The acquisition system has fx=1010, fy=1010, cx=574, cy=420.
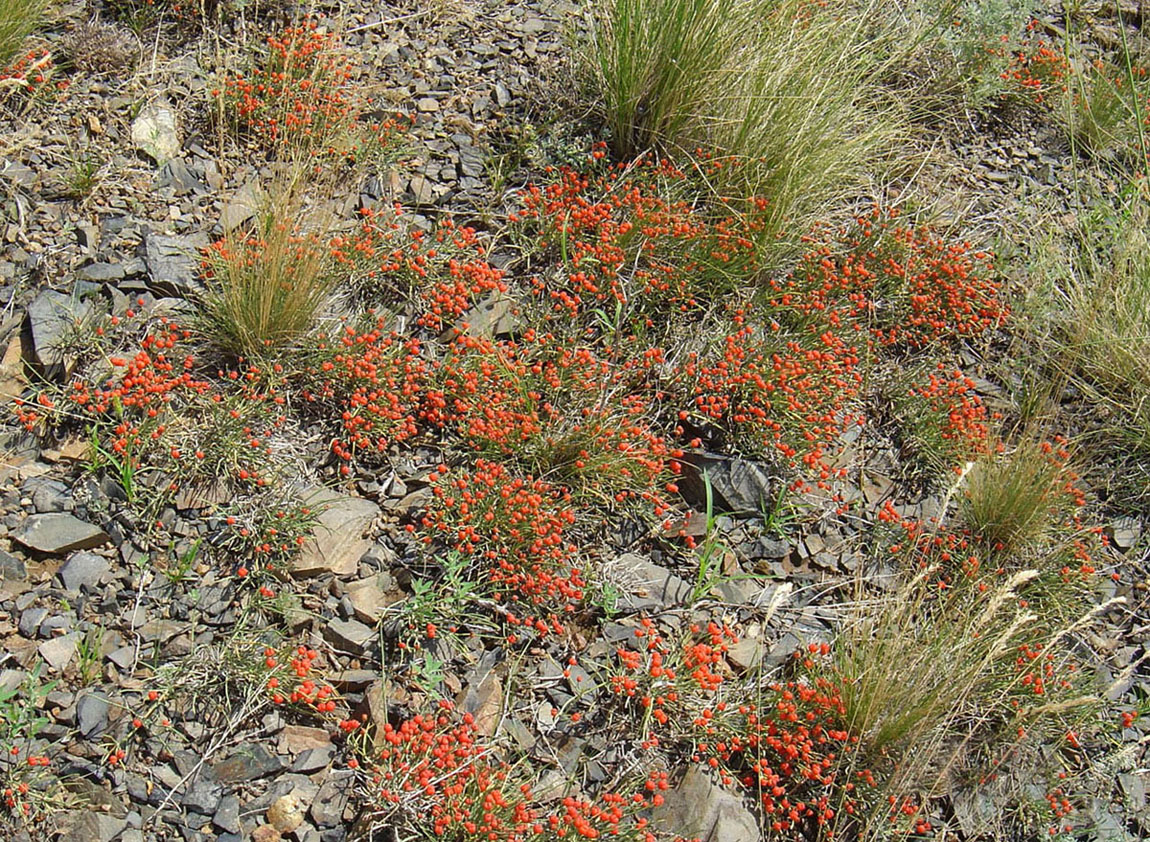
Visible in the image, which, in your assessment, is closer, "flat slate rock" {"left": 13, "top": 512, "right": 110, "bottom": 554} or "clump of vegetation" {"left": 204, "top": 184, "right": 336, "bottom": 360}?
"flat slate rock" {"left": 13, "top": 512, "right": 110, "bottom": 554}

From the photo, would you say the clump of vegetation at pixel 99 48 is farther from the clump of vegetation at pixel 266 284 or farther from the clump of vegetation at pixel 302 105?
the clump of vegetation at pixel 266 284

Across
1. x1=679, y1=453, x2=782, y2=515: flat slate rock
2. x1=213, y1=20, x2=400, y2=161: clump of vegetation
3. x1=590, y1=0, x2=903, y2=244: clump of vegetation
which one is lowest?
x1=679, y1=453, x2=782, y2=515: flat slate rock

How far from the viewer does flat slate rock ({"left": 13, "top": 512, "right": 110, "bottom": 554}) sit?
3709mm

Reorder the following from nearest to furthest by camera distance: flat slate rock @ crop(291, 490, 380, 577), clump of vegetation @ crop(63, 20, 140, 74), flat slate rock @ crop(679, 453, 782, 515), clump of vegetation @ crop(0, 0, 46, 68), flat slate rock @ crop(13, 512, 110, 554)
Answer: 1. flat slate rock @ crop(13, 512, 110, 554)
2. flat slate rock @ crop(291, 490, 380, 577)
3. flat slate rock @ crop(679, 453, 782, 515)
4. clump of vegetation @ crop(0, 0, 46, 68)
5. clump of vegetation @ crop(63, 20, 140, 74)

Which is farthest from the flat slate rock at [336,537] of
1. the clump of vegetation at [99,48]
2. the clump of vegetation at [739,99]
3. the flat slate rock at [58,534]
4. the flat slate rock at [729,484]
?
the clump of vegetation at [99,48]

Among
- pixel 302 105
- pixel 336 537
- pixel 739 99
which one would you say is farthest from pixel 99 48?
pixel 739 99

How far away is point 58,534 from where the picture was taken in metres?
3.74

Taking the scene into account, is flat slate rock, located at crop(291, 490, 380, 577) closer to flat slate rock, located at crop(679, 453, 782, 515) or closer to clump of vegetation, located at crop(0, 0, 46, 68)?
flat slate rock, located at crop(679, 453, 782, 515)

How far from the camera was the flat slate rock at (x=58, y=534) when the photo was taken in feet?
12.2

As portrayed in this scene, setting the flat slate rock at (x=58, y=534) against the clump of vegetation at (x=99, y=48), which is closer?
the flat slate rock at (x=58, y=534)

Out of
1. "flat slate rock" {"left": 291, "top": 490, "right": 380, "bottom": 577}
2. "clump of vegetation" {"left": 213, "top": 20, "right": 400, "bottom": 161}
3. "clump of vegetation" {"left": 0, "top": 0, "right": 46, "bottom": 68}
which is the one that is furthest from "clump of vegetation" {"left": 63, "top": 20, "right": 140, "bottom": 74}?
"flat slate rock" {"left": 291, "top": 490, "right": 380, "bottom": 577}

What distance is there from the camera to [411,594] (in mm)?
3918

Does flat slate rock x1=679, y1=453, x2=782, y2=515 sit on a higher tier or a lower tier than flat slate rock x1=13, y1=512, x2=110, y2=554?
higher

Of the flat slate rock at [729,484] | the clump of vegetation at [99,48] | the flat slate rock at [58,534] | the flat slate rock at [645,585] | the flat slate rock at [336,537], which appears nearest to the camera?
the flat slate rock at [58,534]
